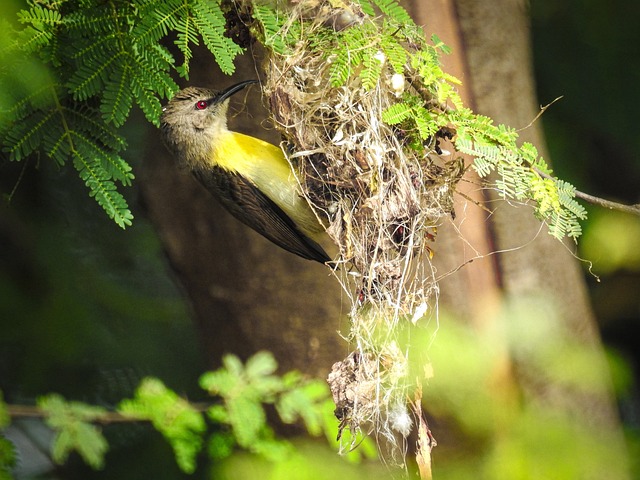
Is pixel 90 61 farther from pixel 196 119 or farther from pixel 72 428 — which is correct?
pixel 72 428

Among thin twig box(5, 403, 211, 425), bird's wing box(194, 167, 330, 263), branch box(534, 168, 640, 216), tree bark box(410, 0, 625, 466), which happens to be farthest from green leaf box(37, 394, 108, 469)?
branch box(534, 168, 640, 216)

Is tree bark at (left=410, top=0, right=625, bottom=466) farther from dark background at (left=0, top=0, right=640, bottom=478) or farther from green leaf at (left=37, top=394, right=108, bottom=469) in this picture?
green leaf at (left=37, top=394, right=108, bottom=469)

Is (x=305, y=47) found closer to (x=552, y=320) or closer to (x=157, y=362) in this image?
(x=552, y=320)

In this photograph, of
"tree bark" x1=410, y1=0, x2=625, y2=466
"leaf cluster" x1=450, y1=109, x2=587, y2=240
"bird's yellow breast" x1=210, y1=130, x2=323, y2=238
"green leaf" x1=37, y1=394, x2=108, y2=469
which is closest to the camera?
"leaf cluster" x1=450, y1=109, x2=587, y2=240

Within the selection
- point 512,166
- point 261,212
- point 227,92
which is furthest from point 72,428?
point 512,166

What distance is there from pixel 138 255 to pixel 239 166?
7.17ft

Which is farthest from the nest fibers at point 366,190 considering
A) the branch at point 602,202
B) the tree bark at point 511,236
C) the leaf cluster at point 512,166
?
the tree bark at point 511,236

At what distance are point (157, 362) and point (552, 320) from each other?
2819mm

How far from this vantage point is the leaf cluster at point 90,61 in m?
2.93

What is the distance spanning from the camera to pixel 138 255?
6062mm

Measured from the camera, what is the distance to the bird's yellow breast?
4016mm

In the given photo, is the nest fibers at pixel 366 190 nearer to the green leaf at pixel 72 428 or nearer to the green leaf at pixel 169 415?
the green leaf at pixel 169 415

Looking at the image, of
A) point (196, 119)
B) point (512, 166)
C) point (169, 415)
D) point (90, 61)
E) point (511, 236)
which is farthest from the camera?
point (511, 236)

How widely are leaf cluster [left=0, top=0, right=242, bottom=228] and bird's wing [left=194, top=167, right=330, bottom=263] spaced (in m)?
1.10
